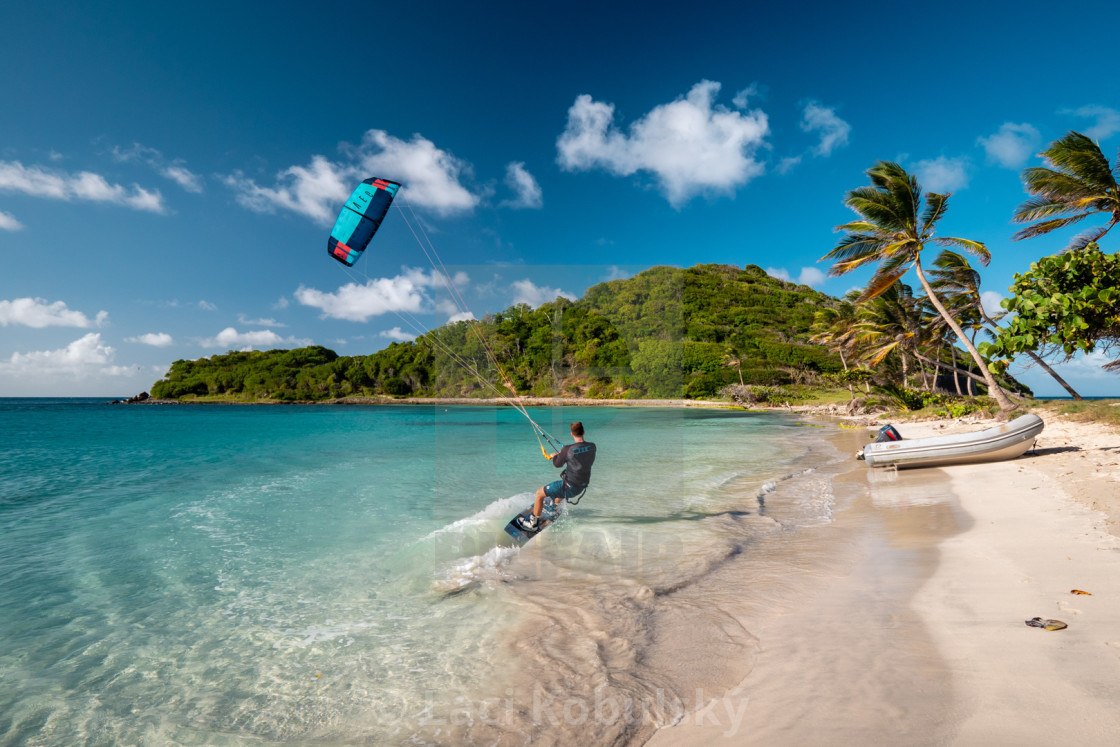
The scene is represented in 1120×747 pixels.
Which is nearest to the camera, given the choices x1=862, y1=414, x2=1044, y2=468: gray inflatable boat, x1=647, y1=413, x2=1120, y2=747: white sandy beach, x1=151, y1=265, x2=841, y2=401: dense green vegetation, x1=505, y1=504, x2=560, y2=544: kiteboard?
x1=647, y1=413, x2=1120, y2=747: white sandy beach

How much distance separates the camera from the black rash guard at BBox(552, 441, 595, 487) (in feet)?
21.9

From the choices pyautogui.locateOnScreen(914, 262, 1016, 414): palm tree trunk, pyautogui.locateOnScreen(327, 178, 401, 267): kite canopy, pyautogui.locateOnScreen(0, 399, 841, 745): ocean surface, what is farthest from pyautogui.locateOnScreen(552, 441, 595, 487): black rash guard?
pyautogui.locateOnScreen(914, 262, 1016, 414): palm tree trunk

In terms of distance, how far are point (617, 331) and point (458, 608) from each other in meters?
26.9

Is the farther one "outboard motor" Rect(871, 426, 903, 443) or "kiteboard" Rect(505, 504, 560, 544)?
"outboard motor" Rect(871, 426, 903, 443)

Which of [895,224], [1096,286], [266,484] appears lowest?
[266,484]

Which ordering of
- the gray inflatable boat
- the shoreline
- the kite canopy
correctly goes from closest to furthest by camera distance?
the kite canopy < the gray inflatable boat < the shoreline

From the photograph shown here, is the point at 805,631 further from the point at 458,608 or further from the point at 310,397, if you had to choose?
the point at 310,397

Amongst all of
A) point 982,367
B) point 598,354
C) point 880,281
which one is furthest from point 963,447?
point 598,354

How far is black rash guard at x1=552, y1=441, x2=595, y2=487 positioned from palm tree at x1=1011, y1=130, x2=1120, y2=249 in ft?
63.9

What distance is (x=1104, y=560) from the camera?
4.45m

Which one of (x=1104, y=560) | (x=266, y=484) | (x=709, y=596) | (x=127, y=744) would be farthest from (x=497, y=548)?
(x=266, y=484)

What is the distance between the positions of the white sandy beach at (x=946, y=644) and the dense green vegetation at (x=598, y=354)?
17.6 ft

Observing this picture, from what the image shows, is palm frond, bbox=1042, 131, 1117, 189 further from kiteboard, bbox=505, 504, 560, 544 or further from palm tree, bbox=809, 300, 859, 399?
kiteboard, bbox=505, 504, 560, 544

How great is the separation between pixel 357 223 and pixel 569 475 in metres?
5.78
